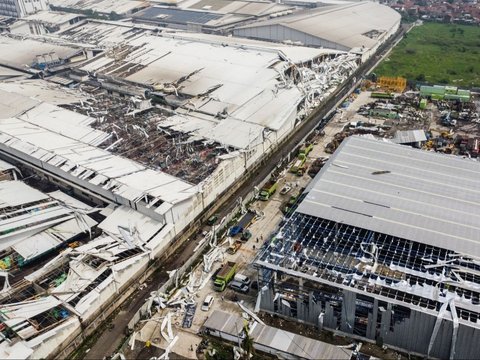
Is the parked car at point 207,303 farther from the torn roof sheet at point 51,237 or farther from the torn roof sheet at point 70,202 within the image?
the torn roof sheet at point 70,202

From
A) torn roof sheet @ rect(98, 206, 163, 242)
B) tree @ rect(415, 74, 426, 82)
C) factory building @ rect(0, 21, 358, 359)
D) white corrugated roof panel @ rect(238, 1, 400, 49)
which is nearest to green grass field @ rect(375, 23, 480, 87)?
tree @ rect(415, 74, 426, 82)

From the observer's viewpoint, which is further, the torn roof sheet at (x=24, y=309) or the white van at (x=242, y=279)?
the white van at (x=242, y=279)

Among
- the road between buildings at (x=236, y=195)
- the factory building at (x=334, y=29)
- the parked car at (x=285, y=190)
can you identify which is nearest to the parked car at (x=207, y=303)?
the road between buildings at (x=236, y=195)

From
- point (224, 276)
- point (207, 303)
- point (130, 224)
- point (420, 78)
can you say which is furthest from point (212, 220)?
point (420, 78)

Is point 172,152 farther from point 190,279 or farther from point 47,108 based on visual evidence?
point 47,108

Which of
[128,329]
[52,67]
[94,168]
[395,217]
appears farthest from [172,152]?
[52,67]

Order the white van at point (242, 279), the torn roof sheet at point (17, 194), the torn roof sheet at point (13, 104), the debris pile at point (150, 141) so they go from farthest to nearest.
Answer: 1. the torn roof sheet at point (13, 104)
2. the debris pile at point (150, 141)
3. the torn roof sheet at point (17, 194)
4. the white van at point (242, 279)
